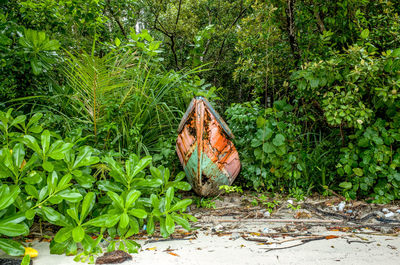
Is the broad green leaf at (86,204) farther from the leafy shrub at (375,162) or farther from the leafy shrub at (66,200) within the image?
the leafy shrub at (375,162)

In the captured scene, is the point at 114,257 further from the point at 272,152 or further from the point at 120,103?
the point at 272,152

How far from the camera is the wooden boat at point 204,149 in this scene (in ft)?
7.97

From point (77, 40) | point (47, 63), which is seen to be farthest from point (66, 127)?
point (77, 40)

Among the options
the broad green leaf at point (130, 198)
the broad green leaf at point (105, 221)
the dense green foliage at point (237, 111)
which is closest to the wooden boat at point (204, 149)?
the dense green foliage at point (237, 111)

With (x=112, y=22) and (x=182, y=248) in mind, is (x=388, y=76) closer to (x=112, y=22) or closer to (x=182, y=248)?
(x=182, y=248)

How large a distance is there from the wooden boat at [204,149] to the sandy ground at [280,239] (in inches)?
10.7

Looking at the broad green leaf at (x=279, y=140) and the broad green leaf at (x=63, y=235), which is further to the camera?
the broad green leaf at (x=279, y=140)

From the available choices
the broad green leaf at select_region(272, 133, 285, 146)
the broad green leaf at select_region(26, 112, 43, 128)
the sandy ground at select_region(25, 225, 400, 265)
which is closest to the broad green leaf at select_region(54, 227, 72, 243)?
the sandy ground at select_region(25, 225, 400, 265)

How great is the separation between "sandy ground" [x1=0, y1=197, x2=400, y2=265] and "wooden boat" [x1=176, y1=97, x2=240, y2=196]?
0.89 ft

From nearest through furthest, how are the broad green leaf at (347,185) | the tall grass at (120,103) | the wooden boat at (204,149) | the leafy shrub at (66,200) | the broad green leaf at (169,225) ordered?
the leafy shrub at (66,200), the broad green leaf at (169,225), the tall grass at (120,103), the wooden boat at (204,149), the broad green leaf at (347,185)

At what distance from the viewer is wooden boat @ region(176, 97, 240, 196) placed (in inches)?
95.7

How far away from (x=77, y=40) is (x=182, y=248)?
310 centimetres

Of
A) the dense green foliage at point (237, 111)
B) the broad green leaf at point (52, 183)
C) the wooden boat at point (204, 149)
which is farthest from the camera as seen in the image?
the wooden boat at point (204, 149)

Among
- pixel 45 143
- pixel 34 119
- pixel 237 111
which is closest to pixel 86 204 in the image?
pixel 45 143
